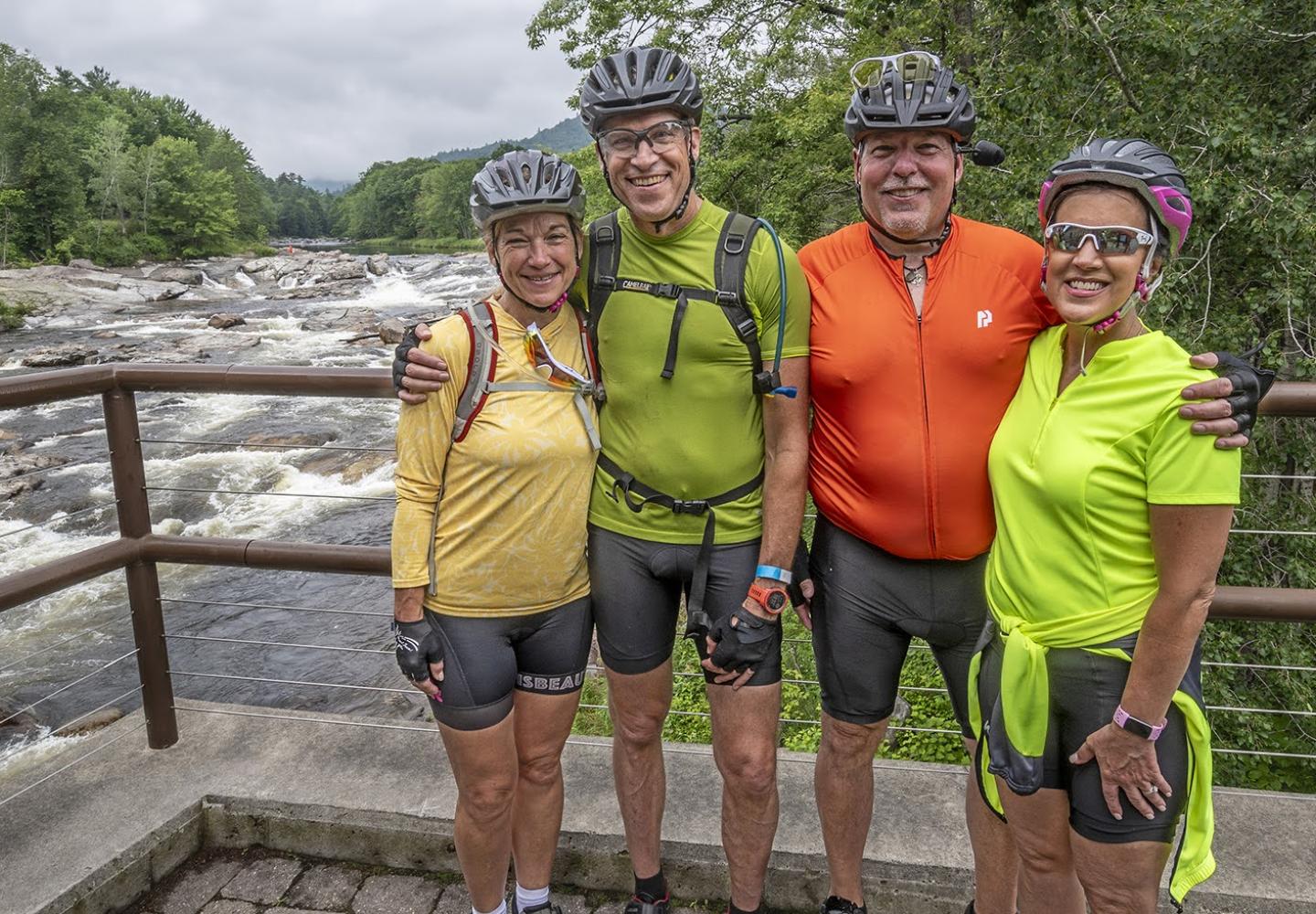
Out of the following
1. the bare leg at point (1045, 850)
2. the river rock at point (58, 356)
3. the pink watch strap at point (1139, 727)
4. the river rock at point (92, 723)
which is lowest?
the river rock at point (92, 723)

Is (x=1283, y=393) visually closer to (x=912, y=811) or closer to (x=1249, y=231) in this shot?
(x=912, y=811)

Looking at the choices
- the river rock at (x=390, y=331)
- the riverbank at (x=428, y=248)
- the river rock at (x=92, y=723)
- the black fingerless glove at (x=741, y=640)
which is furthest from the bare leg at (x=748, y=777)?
the riverbank at (x=428, y=248)

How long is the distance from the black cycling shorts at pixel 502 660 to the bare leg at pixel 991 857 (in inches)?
48.1

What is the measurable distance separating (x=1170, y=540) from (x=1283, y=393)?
1.15 metres

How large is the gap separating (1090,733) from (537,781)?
164 cm

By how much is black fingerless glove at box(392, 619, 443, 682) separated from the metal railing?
1.42 feet

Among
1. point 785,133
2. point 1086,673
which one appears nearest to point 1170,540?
point 1086,673

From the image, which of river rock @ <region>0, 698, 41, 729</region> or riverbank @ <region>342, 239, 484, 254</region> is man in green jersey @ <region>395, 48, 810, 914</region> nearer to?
river rock @ <region>0, 698, 41, 729</region>

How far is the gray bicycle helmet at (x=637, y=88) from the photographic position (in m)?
2.63

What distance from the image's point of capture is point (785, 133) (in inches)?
547

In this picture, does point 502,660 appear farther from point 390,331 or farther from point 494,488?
point 390,331

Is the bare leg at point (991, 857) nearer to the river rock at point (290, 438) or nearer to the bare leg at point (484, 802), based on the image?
the bare leg at point (484, 802)

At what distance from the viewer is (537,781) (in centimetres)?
285

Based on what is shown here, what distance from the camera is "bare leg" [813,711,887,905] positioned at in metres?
2.81
